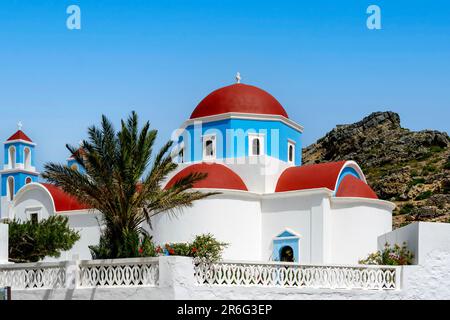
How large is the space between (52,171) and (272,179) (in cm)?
1373

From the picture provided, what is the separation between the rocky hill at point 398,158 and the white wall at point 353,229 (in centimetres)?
1613

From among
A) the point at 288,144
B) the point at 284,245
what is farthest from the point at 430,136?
the point at 284,245

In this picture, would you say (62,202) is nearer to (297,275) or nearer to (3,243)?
(3,243)

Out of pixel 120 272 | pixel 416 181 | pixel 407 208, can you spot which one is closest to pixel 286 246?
pixel 120 272

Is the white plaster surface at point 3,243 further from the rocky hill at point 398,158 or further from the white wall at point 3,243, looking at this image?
the rocky hill at point 398,158

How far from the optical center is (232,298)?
16578 millimetres

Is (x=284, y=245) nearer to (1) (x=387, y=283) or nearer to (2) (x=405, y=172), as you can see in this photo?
(1) (x=387, y=283)

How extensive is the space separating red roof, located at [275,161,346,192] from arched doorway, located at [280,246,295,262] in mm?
2442

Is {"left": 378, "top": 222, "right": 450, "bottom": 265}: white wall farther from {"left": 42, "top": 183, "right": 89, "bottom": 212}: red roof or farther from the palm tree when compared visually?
{"left": 42, "top": 183, "right": 89, "bottom": 212}: red roof

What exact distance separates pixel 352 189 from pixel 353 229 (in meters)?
1.64

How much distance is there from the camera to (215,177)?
94.6ft

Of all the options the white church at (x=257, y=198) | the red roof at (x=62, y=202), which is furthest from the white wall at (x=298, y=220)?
the red roof at (x=62, y=202)

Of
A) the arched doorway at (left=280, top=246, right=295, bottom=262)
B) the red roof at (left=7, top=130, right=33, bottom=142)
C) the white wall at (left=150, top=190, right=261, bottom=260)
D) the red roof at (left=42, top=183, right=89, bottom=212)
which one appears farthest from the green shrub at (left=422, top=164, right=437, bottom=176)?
the red roof at (left=42, top=183, right=89, bottom=212)

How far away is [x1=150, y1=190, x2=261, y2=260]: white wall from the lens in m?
27.6
